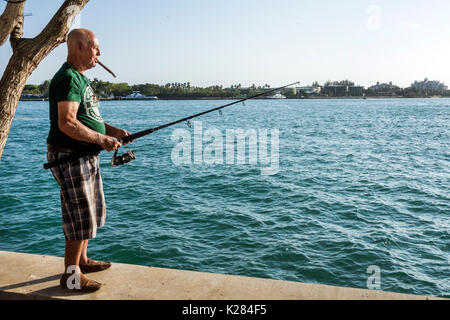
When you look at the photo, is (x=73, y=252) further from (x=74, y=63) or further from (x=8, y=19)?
(x=8, y=19)

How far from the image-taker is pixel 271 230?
9.10 metres

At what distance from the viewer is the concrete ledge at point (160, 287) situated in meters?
3.54

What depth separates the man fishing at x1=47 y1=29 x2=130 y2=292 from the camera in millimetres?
3246

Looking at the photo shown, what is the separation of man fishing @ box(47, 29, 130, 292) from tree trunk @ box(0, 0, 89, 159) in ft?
2.46

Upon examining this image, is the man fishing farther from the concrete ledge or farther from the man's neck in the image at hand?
the concrete ledge

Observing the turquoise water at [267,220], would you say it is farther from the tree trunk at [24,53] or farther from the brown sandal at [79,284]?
the tree trunk at [24,53]

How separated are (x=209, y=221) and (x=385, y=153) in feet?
53.1

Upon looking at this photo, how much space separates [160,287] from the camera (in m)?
3.74

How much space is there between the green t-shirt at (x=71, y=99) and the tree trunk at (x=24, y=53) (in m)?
0.81

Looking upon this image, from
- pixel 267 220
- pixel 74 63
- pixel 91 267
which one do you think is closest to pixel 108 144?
pixel 74 63

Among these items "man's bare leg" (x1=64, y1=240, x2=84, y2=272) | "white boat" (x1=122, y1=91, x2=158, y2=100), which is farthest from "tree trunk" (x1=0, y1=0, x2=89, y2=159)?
"white boat" (x1=122, y1=91, x2=158, y2=100)

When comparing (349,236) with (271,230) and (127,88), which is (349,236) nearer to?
(271,230)
